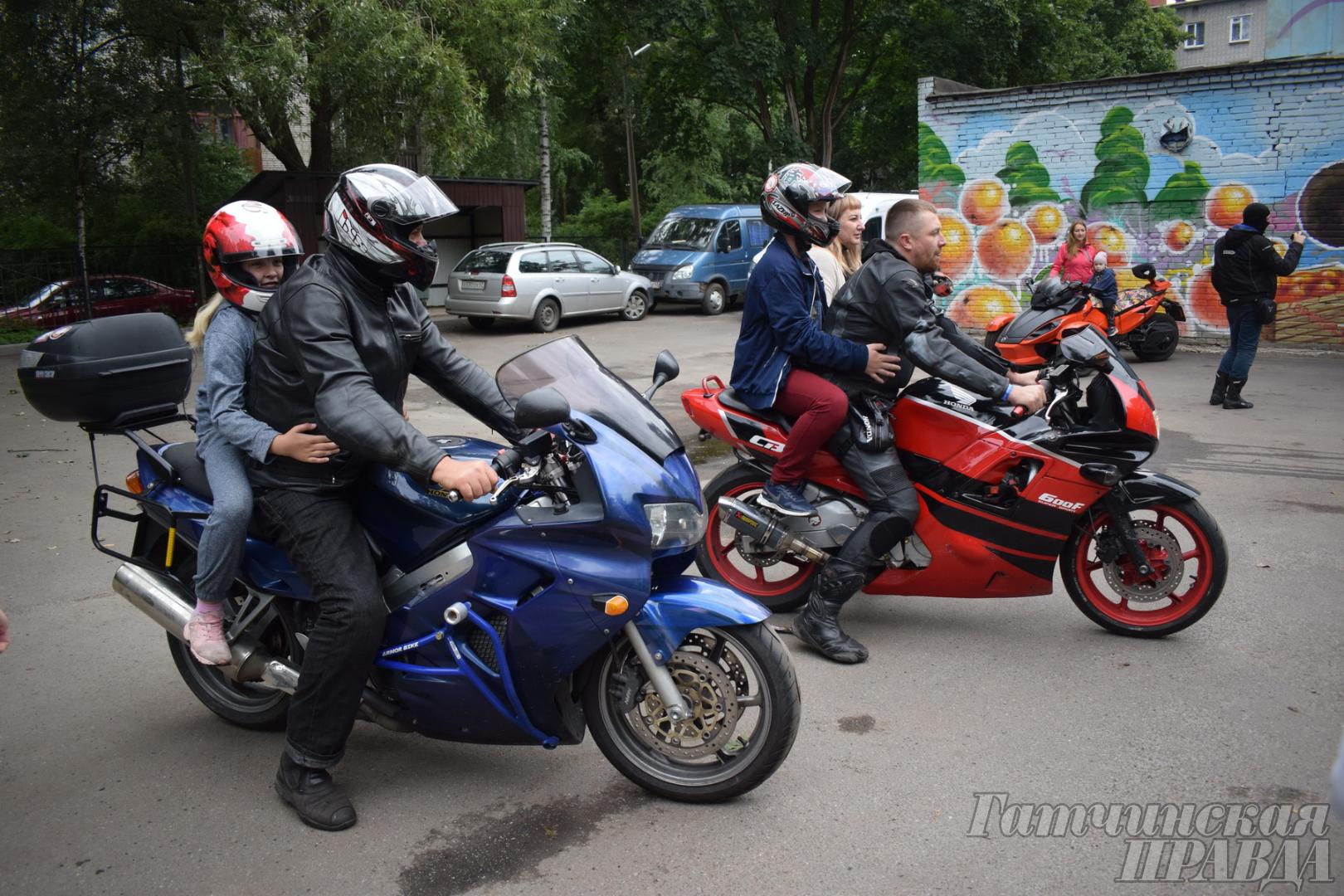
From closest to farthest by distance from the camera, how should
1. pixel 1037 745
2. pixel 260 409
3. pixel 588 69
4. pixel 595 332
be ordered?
pixel 260 409, pixel 1037 745, pixel 595 332, pixel 588 69

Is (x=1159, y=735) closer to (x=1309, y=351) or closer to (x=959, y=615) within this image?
(x=959, y=615)

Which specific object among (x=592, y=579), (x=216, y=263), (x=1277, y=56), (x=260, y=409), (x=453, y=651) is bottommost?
(x=453, y=651)

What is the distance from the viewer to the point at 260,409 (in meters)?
3.53

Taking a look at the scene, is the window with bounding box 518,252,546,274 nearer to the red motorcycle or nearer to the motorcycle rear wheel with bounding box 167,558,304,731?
the red motorcycle

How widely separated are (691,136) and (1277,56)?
1893cm

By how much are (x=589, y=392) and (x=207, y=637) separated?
1.55 metres

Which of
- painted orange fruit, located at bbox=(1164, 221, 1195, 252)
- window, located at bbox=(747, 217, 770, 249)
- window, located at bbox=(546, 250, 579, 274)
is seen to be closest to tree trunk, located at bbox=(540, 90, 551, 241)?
window, located at bbox=(747, 217, 770, 249)

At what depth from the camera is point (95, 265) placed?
21.2 meters

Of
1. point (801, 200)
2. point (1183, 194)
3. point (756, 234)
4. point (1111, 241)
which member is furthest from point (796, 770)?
point (756, 234)

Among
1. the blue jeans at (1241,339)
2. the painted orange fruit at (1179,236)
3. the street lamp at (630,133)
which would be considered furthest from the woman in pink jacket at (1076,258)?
the street lamp at (630,133)

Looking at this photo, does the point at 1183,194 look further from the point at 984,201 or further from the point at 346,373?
the point at 346,373

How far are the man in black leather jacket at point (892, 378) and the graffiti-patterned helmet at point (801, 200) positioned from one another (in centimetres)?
30

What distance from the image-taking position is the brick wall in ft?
51.4

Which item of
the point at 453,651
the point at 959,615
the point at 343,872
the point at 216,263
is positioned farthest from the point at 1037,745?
the point at 216,263
